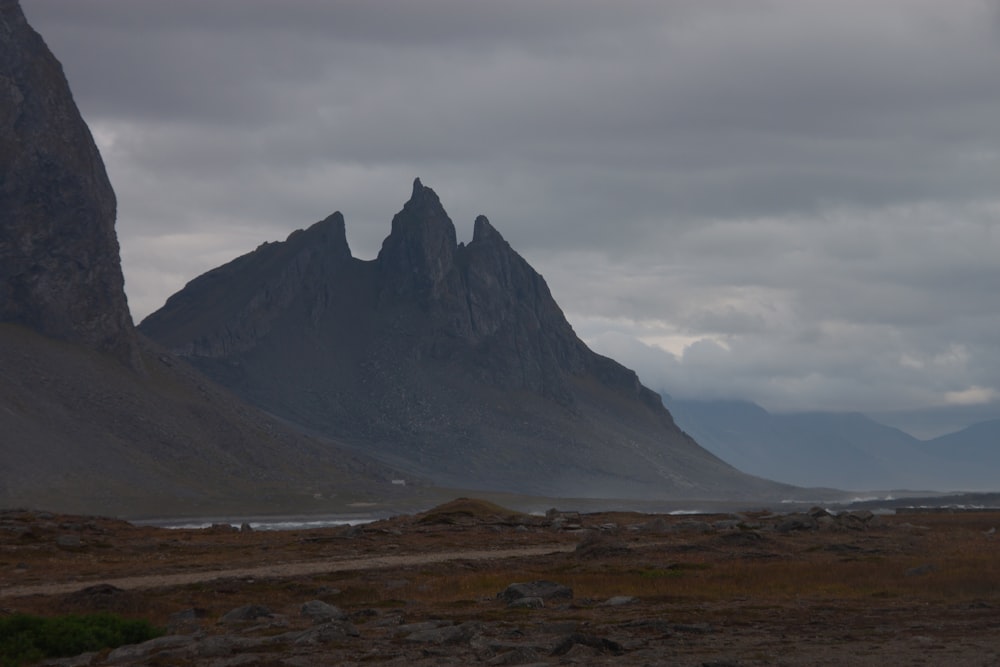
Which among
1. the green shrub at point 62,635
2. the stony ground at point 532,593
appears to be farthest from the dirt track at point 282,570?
the green shrub at point 62,635

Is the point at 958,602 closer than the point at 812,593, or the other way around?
the point at 958,602

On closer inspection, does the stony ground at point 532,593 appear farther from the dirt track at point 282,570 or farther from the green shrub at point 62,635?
the green shrub at point 62,635

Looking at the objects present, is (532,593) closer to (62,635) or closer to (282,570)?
(62,635)

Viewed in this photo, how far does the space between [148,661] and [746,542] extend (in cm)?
3633

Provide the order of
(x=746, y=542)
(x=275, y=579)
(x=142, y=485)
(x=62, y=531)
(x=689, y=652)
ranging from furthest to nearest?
1. (x=142, y=485)
2. (x=62, y=531)
3. (x=746, y=542)
4. (x=275, y=579)
5. (x=689, y=652)

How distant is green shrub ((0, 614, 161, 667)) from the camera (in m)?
29.9

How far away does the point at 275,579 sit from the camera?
45000mm

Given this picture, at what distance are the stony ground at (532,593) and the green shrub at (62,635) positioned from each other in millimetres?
1155

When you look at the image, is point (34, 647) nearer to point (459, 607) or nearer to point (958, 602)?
point (459, 607)

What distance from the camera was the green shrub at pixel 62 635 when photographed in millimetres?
29922

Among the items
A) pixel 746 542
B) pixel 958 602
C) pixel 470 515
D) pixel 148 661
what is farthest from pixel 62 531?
pixel 958 602

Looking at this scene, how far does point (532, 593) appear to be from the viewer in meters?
36.8

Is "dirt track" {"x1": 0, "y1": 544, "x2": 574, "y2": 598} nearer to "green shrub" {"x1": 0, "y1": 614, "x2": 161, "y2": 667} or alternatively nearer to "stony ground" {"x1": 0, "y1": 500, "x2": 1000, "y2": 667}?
"stony ground" {"x1": 0, "y1": 500, "x2": 1000, "y2": 667}

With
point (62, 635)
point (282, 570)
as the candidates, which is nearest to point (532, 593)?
point (62, 635)
